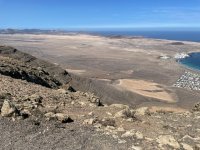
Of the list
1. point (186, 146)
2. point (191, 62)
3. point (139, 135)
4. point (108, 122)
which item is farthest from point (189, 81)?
point (186, 146)

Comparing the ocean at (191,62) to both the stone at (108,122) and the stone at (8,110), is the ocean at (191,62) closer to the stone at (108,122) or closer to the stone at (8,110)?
the stone at (108,122)

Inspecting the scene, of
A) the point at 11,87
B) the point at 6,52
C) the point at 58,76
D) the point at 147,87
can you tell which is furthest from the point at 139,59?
the point at 11,87

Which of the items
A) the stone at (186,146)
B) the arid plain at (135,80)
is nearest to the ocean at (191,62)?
the arid plain at (135,80)

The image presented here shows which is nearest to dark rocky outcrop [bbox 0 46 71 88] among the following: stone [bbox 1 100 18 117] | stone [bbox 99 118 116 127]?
stone [bbox 1 100 18 117]

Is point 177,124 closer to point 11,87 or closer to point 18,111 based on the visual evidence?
point 18,111

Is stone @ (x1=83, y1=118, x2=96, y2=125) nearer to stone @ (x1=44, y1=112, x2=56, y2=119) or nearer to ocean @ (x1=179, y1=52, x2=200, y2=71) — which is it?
stone @ (x1=44, y1=112, x2=56, y2=119)
